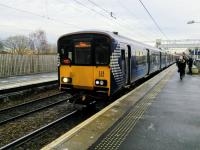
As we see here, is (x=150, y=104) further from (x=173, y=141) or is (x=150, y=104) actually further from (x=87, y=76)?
(x=173, y=141)

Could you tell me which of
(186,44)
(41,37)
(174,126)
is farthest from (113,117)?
(41,37)

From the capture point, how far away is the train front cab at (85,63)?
8773 millimetres

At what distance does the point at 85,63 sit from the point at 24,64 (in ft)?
56.0

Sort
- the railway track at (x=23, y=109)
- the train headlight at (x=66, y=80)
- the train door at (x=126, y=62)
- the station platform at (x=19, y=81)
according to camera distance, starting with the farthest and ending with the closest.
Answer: the station platform at (x=19, y=81)
the train door at (x=126, y=62)
the train headlight at (x=66, y=80)
the railway track at (x=23, y=109)

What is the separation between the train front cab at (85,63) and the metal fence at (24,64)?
1397 centimetres

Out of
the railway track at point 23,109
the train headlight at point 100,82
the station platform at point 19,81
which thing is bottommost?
the railway track at point 23,109

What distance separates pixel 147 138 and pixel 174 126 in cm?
124

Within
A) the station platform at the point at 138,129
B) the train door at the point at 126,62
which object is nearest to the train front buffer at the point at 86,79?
the station platform at the point at 138,129

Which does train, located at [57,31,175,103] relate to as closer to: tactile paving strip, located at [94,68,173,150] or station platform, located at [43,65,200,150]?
station platform, located at [43,65,200,150]

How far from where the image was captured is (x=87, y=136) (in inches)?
211

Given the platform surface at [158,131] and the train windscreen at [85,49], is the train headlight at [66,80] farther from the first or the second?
the platform surface at [158,131]

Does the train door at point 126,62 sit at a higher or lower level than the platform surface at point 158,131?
higher

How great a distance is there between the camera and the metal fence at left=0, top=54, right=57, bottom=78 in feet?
72.7

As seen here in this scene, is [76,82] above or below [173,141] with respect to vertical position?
above
